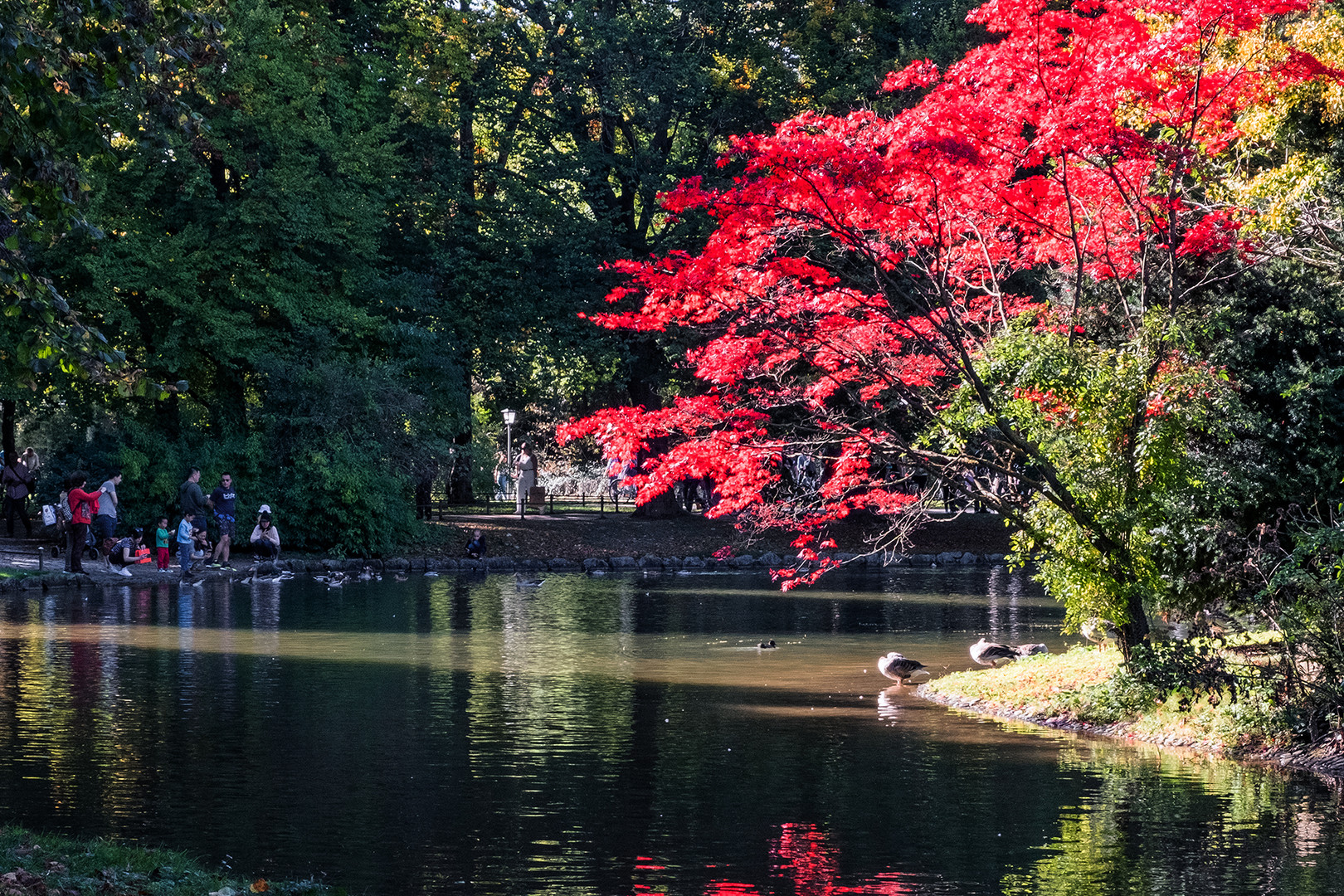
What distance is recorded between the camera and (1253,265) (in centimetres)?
1177

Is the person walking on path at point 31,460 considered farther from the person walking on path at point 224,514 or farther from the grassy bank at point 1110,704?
the grassy bank at point 1110,704

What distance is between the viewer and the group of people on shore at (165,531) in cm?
2316

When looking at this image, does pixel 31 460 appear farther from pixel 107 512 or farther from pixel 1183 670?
pixel 1183 670

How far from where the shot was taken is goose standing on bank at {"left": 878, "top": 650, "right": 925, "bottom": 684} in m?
14.5

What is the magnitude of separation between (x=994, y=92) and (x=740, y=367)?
354cm

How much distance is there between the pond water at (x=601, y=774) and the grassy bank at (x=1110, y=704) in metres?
0.50

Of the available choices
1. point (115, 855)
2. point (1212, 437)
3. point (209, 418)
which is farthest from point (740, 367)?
point (209, 418)

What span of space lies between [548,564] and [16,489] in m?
11.7

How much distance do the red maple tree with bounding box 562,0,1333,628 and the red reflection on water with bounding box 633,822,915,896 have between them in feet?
15.6

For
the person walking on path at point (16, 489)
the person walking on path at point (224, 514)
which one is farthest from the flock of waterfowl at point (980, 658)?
the person walking on path at point (16, 489)

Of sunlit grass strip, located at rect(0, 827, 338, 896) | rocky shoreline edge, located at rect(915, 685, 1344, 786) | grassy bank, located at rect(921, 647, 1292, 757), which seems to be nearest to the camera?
sunlit grass strip, located at rect(0, 827, 338, 896)

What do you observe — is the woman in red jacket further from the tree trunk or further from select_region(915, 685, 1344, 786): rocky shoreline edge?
select_region(915, 685, 1344, 786): rocky shoreline edge

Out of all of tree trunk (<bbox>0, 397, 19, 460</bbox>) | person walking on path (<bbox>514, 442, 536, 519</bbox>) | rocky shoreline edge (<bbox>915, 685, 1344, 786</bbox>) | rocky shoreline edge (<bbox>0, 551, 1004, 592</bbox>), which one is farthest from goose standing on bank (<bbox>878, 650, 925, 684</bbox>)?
tree trunk (<bbox>0, 397, 19, 460</bbox>)

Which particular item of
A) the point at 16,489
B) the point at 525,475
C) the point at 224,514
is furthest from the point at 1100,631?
the point at 525,475
